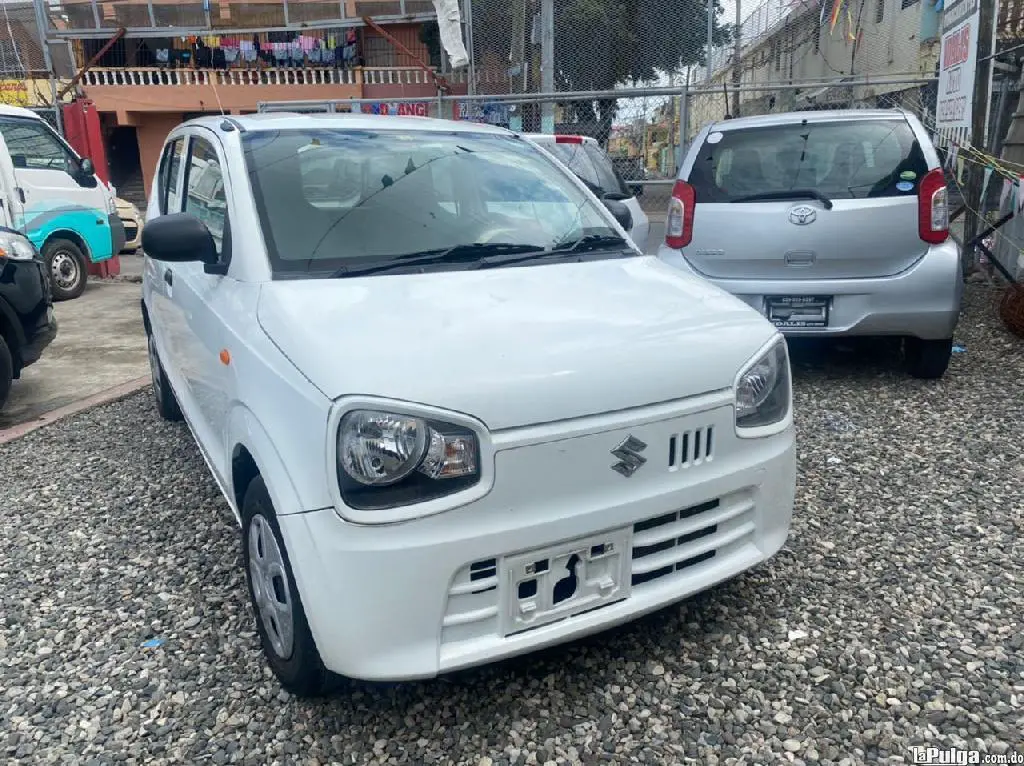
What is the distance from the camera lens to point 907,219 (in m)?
4.92

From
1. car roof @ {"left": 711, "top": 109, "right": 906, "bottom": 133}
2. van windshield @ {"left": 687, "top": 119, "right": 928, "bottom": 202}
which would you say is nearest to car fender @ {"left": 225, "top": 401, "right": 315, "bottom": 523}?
van windshield @ {"left": 687, "top": 119, "right": 928, "bottom": 202}

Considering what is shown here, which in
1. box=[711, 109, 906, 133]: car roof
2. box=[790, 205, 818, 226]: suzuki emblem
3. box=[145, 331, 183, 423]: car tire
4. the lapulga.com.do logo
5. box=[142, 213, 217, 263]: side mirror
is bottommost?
the lapulga.com.do logo

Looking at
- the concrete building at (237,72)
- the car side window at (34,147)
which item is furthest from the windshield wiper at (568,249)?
the concrete building at (237,72)

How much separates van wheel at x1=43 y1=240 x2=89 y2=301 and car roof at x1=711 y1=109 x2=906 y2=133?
7.91m

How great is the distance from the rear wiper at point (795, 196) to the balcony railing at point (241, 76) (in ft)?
57.2

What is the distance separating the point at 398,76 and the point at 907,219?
18040 mm

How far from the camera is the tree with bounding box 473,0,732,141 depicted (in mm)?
13039

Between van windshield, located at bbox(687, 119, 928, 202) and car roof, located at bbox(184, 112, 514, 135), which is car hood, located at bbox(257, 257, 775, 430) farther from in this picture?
van windshield, located at bbox(687, 119, 928, 202)

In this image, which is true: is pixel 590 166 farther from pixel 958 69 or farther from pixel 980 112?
pixel 980 112

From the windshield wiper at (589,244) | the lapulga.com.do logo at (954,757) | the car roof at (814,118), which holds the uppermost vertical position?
the car roof at (814,118)

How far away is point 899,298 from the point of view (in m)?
4.91

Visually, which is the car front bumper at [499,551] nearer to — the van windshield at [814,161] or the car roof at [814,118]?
the van windshield at [814,161]

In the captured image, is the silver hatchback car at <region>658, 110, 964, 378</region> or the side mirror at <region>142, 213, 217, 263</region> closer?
the side mirror at <region>142, 213, 217, 263</region>

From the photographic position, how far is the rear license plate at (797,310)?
16.6 ft
